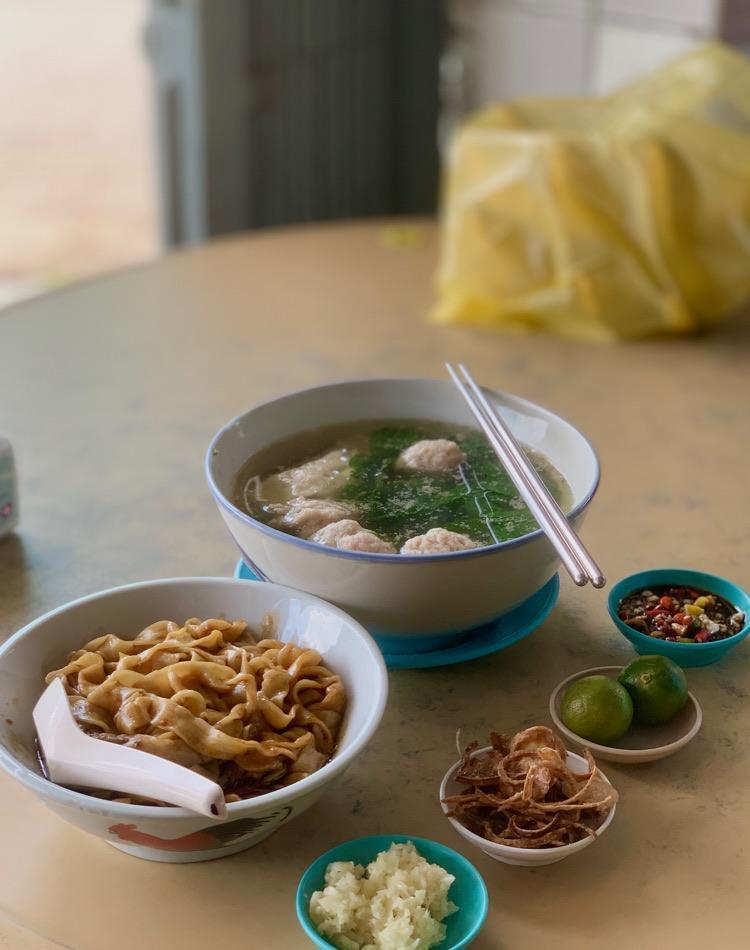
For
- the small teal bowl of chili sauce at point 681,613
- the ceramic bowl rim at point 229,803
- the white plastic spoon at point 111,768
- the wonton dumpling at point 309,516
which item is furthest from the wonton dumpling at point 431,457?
the white plastic spoon at point 111,768

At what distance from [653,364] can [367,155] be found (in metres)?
2.22

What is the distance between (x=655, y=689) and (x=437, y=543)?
22cm

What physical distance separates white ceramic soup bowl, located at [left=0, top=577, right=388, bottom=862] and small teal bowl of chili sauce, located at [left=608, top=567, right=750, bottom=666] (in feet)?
1.02

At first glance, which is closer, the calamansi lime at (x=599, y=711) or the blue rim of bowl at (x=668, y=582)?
the calamansi lime at (x=599, y=711)

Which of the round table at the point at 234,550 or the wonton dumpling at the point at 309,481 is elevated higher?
the wonton dumpling at the point at 309,481

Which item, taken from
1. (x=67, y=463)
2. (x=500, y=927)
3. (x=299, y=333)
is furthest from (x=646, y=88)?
(x=500, y=927)

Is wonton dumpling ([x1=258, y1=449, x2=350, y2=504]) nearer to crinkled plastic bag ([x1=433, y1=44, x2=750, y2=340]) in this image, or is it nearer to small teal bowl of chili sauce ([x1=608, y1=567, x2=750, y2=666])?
small teal bowl of chili sauce ([x1=608, y1=567, x2=750, y2=666])

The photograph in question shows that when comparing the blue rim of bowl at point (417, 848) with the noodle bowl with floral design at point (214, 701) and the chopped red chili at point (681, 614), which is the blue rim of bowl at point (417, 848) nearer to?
the noodle bowl with floral design at point (214, 701)

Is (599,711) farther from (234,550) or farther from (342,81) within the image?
(342,81)

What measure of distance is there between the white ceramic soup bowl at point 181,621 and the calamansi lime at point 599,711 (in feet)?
0.60

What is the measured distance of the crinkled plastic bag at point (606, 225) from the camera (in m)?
1.98

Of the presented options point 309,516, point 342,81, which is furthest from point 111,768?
point 342,81

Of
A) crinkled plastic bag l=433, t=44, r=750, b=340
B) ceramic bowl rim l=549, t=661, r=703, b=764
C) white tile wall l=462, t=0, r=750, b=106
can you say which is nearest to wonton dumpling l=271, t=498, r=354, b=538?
ceramic bowl rim l=549, t=661, r=703, b=764

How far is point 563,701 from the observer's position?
3.34 ft
